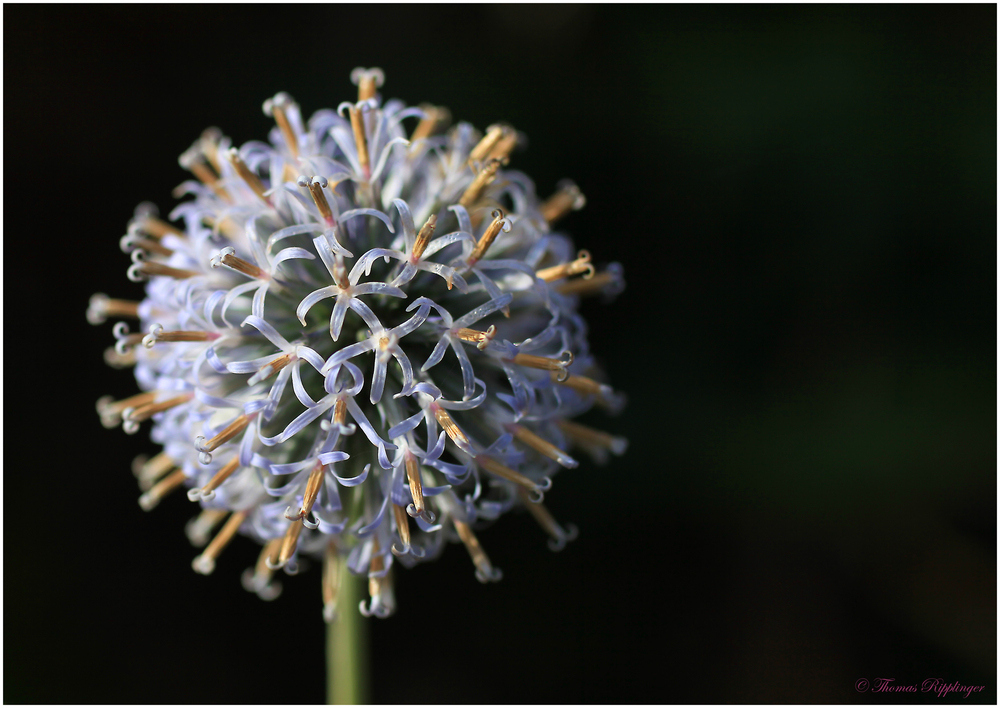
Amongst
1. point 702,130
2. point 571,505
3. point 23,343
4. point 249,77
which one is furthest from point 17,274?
point 702,130

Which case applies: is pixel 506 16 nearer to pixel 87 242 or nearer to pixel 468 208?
pixel 468 208

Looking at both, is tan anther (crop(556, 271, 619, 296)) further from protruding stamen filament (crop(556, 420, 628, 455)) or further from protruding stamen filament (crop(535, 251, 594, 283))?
protruding stamen filament (crop(556, 420, 628, 455))

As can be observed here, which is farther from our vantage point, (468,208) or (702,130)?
(702,130)

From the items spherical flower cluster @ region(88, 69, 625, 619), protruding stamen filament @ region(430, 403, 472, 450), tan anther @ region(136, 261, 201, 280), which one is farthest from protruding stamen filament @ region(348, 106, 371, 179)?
protruding stamen filament @ region(430, 403, 472, 450)

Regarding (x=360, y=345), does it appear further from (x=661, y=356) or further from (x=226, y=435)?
(x=661, y=356)

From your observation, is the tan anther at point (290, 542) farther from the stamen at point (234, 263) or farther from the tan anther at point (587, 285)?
the tan anther at point (587, 285)

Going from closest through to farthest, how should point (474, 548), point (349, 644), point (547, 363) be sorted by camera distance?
point (547, 363) < point (474, 548) < point (349, 644)

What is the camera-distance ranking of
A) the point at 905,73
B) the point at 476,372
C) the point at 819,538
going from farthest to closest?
the point at 819,538, the point at 905,73, the point at 476,372

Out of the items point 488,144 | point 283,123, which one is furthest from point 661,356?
point 283,123
